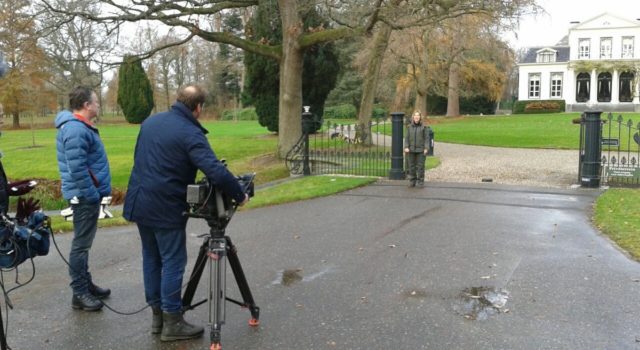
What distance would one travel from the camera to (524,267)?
21.3ft

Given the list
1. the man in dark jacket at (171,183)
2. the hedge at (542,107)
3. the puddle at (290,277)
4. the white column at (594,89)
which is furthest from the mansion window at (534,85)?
the man in dark jacket at (171,183)

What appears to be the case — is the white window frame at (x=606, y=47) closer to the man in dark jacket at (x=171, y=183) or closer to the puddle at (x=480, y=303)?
the puddle at (x=480, y=303)

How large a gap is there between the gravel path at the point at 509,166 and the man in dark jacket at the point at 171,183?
1056cm

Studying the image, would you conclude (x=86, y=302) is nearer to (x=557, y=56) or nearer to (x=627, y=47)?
(x=627, y=47)

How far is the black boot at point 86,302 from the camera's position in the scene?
17.2 ft

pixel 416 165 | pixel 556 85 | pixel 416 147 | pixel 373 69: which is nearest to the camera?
pixel 416 147

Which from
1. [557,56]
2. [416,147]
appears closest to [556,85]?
[557,56]

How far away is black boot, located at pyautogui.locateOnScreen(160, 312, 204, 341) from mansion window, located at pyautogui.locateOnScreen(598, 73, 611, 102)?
63.3 m

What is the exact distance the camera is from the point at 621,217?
360 inches

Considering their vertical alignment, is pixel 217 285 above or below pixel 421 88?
below

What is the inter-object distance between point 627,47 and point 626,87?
176 inches

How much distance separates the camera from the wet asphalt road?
458cm

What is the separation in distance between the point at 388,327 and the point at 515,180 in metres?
10.4

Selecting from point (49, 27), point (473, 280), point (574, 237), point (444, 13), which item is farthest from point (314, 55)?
point (473, 280)
